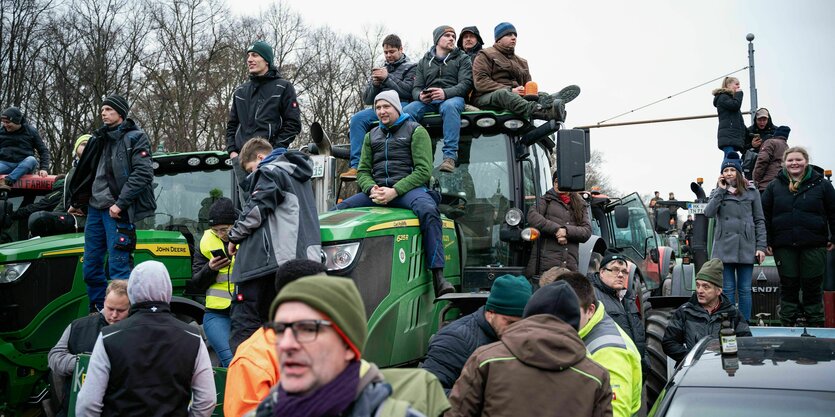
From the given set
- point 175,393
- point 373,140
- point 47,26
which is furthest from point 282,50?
point 175,393

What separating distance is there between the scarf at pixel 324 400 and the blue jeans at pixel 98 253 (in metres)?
5.52

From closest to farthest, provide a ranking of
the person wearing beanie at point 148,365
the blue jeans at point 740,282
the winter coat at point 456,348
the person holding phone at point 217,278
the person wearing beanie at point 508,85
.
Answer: the person wearing beanie at point 148,365 < the winter coat at point 456,348 < the person holding phone at point 217,278 < the person wearing beanie at point 508,85 < the blue jeans at point 740,282

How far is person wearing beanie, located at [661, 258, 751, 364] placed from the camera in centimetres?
702

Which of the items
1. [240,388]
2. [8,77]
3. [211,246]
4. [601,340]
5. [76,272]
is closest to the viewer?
[240,388]

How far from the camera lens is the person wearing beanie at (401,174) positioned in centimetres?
677

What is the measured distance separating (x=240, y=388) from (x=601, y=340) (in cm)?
198

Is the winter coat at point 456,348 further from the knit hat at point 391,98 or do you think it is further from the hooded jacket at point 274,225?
the knit hat at point 391,98

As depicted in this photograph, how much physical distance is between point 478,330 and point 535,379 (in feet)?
3.70

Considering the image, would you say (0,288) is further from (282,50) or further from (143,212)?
(282,50)

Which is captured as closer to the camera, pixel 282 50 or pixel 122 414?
pixel 122 414

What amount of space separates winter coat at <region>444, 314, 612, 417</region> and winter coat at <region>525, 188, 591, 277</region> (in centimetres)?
409

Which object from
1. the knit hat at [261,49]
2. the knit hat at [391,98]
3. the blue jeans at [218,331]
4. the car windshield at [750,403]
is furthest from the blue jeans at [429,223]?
the car windshield at [750,403]

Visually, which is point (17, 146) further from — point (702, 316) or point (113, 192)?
point (702, 316)

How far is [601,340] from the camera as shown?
15.0 ft
